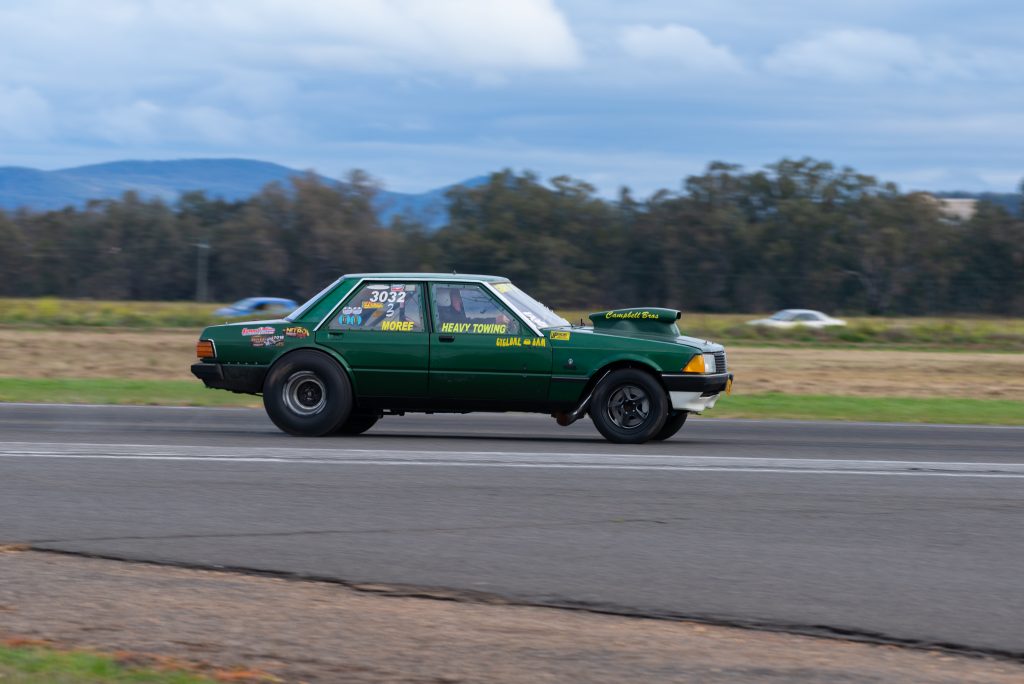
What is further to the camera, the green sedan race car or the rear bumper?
the rear bumper

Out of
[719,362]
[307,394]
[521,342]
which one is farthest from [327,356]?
[719,362]

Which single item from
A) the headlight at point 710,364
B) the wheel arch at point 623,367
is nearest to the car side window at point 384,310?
the wheel arch at point 623,367

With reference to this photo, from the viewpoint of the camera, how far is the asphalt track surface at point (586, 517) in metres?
6.28

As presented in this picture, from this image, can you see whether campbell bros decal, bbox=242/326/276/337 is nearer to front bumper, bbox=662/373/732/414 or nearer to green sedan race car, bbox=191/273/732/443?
green sedan race car, bbox=191/273/732/443

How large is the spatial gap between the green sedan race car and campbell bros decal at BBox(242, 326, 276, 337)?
0.01 metres

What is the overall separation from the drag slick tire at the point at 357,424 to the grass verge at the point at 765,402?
4.23 m

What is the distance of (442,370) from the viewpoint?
11.9m

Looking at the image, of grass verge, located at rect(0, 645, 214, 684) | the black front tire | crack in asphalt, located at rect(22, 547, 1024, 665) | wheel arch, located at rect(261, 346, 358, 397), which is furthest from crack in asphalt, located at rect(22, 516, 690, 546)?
wheel arch, located at rect(261, 346, 358, 397)

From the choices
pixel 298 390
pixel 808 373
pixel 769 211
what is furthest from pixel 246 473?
pixel 769 211

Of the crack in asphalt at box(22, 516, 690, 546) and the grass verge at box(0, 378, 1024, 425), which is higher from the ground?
the grass verge at box(0, 378, 1024, 425)

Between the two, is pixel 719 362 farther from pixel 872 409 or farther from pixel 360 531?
pixel 872 409

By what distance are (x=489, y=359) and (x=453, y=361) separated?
0.33 m

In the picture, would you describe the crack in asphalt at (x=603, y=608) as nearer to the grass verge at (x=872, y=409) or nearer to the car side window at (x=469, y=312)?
the car side window at (x=469, y=312)

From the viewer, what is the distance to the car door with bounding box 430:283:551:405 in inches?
467
